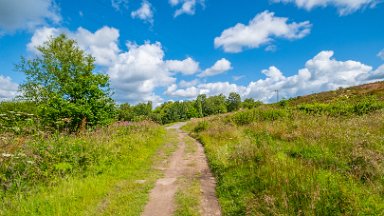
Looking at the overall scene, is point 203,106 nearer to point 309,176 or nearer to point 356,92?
point 356,92

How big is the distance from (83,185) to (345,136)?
8.60m

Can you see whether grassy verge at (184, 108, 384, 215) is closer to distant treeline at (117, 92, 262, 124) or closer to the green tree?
the green tree

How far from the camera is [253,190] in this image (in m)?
6.84

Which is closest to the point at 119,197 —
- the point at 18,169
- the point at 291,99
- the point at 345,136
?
the point at 18,169

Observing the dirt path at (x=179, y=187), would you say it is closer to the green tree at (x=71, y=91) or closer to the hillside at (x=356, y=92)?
the green tree at (x=71, y=91)

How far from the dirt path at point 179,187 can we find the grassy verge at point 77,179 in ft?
1.03

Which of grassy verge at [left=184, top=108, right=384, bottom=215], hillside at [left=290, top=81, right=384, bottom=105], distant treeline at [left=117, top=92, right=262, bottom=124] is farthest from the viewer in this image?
distant treeline at [left=117, top=92, right=262, bottom=124]

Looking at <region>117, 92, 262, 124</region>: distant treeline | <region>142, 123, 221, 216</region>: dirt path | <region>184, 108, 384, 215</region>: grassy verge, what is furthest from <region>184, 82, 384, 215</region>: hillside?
<region>117, 92, 262, 124</region>: distant treeline

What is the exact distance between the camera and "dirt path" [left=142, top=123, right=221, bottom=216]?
6.40 meters

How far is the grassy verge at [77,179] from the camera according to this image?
641cm

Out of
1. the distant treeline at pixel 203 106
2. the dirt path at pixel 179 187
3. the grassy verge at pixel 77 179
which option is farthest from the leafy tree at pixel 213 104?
the grassy verge at pixel 77 179

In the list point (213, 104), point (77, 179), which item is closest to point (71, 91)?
point (77, 179)

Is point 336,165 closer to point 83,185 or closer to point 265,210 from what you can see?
point 265,210

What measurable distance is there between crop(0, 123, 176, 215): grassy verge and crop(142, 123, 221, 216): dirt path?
31 centimetres
